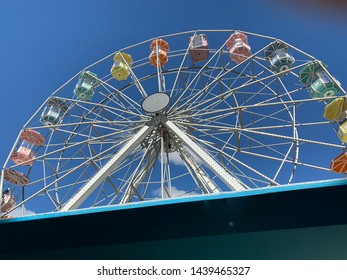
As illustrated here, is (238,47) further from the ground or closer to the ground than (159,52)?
closer to the ground

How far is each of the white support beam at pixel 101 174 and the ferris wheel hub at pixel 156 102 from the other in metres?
0.70

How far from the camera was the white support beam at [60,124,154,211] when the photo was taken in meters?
8.10

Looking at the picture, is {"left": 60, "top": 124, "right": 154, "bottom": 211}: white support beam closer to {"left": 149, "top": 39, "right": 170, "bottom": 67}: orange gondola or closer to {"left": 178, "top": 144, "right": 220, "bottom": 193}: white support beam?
{"left": 178, "top": 144, "right": 220, "bottom": 193}: white support beam

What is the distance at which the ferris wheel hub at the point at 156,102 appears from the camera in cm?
1114

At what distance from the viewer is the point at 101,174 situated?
348 inches

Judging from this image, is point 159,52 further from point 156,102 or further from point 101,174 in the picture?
point 101,174

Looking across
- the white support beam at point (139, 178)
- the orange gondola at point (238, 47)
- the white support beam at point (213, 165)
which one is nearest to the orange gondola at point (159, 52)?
the orange gondola at point (238, 47)

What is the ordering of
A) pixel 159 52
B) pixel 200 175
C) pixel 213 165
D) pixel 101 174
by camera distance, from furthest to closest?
1. pixel 159 52
2. pixel 200 175
3. pixel 101 174
4. pixel 213 165

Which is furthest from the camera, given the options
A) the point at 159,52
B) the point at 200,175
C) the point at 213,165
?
the point at 159,52

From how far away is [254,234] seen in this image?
532cm

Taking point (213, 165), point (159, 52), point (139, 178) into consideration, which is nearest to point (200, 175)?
point (213, 165)

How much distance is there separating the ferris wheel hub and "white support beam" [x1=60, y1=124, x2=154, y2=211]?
0.70 metres

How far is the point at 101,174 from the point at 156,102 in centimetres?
370

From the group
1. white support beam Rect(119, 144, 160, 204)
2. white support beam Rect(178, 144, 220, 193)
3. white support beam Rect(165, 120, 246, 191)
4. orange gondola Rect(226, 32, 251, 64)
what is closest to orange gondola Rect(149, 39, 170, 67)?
orange gondola Rect(226, 32, 251, 64)
